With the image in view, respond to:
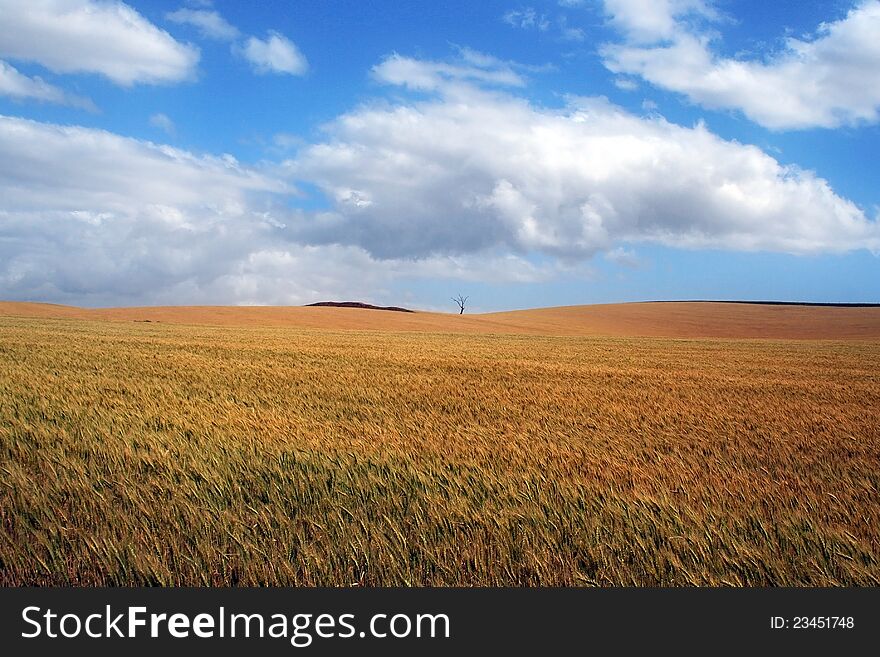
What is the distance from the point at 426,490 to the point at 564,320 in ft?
276

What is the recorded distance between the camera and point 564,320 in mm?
87188

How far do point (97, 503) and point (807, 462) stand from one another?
6800mm

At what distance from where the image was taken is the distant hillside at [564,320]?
6525 cm

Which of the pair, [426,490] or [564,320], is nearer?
[426,490]

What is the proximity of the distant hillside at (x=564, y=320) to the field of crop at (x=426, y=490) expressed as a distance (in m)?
49.9

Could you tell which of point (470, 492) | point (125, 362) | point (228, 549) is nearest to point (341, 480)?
point (470, 492)

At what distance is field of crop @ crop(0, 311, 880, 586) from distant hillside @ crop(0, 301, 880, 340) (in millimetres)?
49947

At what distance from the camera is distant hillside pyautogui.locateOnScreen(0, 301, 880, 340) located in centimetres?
6525

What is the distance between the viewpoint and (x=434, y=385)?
505 inches

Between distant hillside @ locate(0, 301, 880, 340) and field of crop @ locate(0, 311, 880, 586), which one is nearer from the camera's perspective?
field of crop @ locate(0, 311, 880, 586)

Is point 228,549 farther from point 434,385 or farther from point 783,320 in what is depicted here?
point 783,320

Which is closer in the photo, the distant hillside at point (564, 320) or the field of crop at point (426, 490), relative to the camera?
the field of crop at point (426, 490)

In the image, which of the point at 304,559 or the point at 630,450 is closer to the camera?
the point at 304,559

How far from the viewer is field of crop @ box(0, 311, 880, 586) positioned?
12.4 ft
